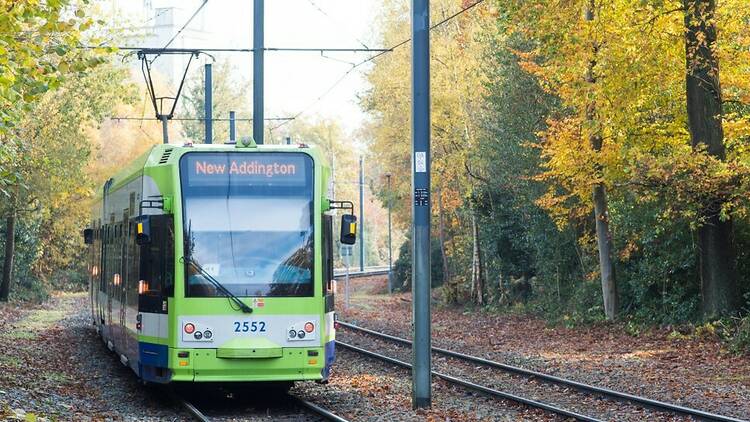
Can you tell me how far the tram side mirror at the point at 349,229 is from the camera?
14.0 meters

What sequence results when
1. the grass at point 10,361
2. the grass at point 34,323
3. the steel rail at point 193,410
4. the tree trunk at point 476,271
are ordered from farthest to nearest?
the tree trunk at point 476,271 < the grass at point 34,323 < the grass at point 10,361 < the steel rail at point 193,410

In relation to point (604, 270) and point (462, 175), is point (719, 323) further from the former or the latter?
point (462, 175)

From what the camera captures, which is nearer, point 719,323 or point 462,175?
point 719,323

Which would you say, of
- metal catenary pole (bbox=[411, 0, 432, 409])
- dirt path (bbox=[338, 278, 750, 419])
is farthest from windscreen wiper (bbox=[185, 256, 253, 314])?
dirt path (bbox=[338, 278, 750, 419])

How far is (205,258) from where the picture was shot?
1411 cm

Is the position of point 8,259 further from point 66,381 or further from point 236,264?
point 236,264

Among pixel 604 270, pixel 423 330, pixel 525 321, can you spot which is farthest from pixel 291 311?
pixel 525 321

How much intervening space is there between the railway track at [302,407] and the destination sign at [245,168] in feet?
9.35

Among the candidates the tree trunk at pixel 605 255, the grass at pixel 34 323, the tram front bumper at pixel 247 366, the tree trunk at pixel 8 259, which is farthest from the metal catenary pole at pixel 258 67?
the tree trunk at pixel 8 259

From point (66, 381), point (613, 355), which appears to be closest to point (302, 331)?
point (66, 381)

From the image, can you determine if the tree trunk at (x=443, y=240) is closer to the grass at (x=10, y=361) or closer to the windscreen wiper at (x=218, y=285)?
the grass at (x=10, y=361)

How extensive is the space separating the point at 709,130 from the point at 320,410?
37.7ft

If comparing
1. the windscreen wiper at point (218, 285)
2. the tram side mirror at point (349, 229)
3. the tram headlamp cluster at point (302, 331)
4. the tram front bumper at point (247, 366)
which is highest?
the tram side mirror at point (349, 229)

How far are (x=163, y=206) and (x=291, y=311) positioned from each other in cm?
208
